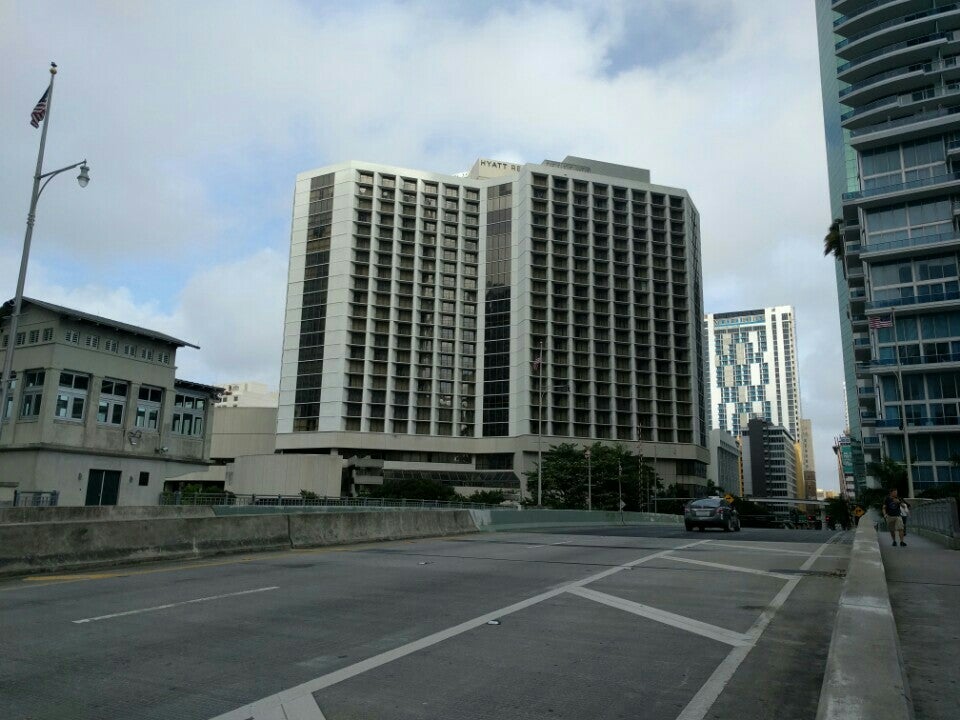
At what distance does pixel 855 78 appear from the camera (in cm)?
8188

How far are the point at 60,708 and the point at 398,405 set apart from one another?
109m

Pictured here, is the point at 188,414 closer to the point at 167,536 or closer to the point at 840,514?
the point at 167,536

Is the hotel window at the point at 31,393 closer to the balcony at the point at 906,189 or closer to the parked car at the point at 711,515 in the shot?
the parked car at the point at 711,515

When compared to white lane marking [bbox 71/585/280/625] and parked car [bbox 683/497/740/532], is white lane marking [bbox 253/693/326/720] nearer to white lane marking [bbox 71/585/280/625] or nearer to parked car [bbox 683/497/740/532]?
white lane marking [bbox 71/585/280/625]

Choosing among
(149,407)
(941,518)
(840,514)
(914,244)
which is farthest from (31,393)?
(840,514)

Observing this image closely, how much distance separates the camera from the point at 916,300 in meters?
70.8

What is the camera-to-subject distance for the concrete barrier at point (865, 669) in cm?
373

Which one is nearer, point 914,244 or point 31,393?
point 31,393

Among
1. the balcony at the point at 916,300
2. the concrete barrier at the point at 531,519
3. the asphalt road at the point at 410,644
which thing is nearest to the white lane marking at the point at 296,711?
the asphalt road at the point at 410,644

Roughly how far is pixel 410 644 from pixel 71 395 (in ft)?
135

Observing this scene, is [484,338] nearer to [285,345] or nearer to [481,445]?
[481,445]

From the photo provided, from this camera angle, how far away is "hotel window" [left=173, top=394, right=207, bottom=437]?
49.2m

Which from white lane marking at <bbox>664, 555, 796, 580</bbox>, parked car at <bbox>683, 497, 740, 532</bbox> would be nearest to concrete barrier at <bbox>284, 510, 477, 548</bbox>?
white lane marking at <bbox>664, 555, 796, 580</bbox>

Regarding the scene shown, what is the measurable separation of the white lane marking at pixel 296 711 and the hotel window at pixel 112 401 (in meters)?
42.9
